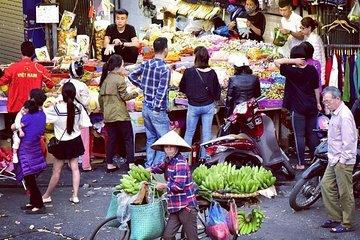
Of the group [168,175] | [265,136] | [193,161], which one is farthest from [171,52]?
[168,175]

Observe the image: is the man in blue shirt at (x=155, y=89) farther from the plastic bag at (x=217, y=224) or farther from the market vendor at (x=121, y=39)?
the plastic bag at (x=217, y=224)

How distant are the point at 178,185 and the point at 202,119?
176 inches

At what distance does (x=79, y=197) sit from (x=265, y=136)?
2671mm

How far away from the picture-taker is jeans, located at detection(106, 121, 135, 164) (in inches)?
485

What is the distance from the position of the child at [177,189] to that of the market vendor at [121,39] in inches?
232

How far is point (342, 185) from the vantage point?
9344 mm

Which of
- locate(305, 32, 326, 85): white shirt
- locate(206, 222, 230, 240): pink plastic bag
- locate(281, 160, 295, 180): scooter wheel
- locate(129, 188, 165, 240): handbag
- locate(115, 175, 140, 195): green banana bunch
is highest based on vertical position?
locate(305, 32, 326, 85): white shirt

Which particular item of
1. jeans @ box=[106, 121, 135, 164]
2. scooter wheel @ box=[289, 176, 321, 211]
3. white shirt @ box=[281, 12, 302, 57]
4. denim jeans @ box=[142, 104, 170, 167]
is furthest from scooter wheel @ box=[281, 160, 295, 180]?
white shirt @ box=[281, 12, 302, 57]

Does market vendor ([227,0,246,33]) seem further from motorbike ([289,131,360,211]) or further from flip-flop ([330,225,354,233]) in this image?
flip-flop ([330,225,354,233])

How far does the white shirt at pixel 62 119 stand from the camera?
10711 mm

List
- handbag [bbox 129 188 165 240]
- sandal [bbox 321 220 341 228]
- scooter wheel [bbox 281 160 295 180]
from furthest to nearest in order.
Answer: scooter wheel [bbox 281 160 295 180], sandal [bbox 321 220 341 228], handbag [bbox 129 188 165 240]

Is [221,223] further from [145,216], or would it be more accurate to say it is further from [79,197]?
[79,197]

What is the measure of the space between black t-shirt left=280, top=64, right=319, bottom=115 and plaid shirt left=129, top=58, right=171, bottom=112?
168 cm

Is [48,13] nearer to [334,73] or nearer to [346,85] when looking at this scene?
[334,73]
